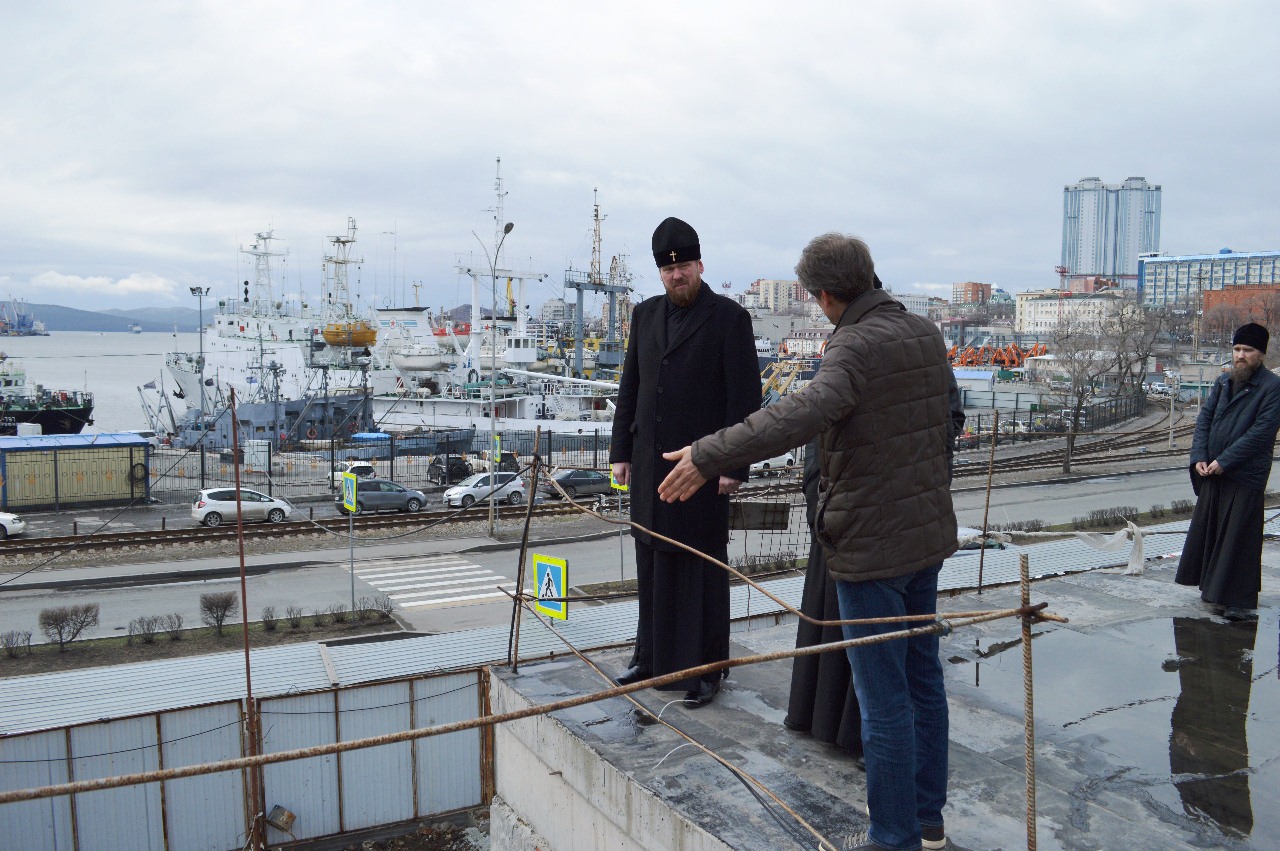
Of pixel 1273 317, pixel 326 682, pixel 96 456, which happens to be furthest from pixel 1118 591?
pixel 1273 317

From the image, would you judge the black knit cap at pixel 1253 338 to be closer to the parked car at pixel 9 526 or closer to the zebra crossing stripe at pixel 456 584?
the zebra crossing stripe at pixel 456 584

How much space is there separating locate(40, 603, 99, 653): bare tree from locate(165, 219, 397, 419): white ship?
36.2 m

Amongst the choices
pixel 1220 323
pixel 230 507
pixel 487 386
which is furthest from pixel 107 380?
pixel 1220 323

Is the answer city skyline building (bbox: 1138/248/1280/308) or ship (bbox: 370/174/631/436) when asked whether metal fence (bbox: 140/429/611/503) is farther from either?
city skyline building (bbox: 1138/248/1280/308)

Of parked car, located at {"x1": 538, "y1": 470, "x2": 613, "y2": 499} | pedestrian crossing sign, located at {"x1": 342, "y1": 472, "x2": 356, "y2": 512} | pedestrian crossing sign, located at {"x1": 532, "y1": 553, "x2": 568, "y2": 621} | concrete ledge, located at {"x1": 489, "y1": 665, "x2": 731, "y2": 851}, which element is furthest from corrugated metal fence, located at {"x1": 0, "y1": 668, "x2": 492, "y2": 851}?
parked car, located at {"x1": 538, "y1": 470, "x2": 613, "y2": 499}

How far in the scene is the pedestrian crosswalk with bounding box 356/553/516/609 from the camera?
1479 cm

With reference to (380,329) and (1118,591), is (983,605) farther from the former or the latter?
(380,329)

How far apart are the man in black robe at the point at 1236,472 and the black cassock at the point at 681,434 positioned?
331cm

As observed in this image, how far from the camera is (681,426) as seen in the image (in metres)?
3.94

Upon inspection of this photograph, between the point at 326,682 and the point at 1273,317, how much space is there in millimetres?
65132

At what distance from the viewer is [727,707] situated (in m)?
4.04

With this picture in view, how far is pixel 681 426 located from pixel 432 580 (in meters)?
13.1

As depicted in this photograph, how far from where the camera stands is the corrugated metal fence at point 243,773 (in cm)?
674

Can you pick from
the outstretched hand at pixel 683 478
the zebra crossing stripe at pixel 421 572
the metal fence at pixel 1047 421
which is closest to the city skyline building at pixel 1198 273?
the metal fence at pixel 1047 421
